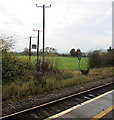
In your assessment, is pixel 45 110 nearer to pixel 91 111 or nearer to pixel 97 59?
pixel 91 111

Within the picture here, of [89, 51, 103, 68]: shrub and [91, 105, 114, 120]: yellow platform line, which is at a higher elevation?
[89, 51, 103, 68]: shrub

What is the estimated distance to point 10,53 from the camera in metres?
9.26

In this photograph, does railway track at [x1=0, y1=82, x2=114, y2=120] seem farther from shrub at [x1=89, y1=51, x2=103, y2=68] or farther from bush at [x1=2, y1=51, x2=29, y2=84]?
shrub at [x1=89, y1=51, x2=103, y2=68]

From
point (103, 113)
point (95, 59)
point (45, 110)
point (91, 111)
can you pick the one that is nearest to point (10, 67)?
point (45, 110)

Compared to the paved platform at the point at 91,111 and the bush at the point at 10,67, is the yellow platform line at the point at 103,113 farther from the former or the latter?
the bush at the point at 10,67

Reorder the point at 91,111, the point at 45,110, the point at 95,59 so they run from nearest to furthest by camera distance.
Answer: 1. the point at 91,111
2. the point at 45,110
3. the point at 95,59

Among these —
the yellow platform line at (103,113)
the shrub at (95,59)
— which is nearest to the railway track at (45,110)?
the yellow platform line at (103,113)

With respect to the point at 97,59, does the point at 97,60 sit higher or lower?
lower

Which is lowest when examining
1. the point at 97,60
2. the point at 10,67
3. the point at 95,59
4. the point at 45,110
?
the point at 45,110

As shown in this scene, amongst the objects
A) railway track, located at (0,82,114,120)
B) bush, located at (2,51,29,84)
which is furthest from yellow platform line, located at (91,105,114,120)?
bush, located at (2,51,29,84)

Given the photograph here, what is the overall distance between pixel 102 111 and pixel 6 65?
673cm

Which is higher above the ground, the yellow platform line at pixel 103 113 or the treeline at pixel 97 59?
the treeline at pixel 97 59

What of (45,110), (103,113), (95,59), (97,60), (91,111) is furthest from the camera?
(97,60)

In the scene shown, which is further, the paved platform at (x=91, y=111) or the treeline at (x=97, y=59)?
the treeline at (x=97, y=59)
